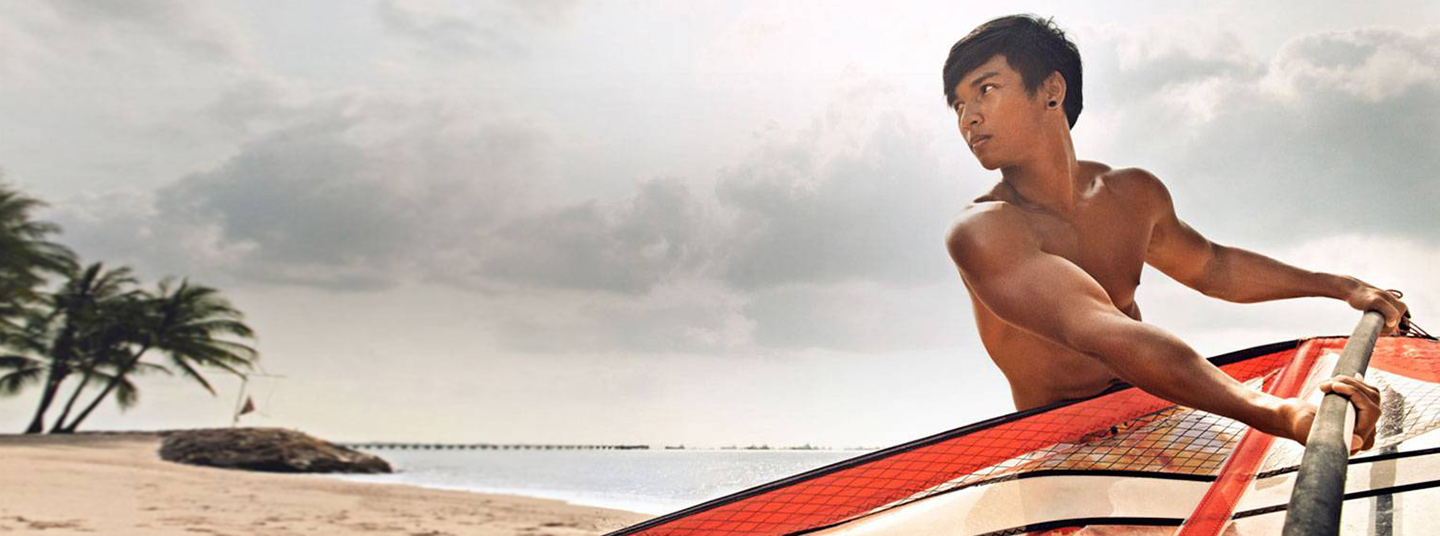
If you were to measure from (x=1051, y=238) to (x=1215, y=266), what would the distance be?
392 mm

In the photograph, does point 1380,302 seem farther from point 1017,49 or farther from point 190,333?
point 190,333

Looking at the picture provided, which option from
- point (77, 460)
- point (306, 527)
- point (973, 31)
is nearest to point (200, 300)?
point (77, 460)

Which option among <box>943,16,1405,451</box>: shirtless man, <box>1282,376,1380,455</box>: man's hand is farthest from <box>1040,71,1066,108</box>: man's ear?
<box>1282,376,1380,455</box>: man's hand

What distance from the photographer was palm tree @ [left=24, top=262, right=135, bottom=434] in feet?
47.8

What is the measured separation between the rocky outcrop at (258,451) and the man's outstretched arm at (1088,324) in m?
13.1

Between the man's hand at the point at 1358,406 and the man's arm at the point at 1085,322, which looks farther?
the man's arm at the point at 1085,322

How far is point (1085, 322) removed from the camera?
30.0 inches

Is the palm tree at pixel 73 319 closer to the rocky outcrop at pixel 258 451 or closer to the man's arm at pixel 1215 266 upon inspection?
the rocky outcrop at pixel 258 451

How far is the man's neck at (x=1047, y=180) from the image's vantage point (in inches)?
40.6

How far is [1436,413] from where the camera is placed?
0.78 meters

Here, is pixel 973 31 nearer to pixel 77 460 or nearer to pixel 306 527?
pixel 306 527

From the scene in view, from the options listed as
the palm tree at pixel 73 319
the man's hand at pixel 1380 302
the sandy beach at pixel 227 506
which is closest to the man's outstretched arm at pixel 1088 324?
the man's hand at pixel 1380 302

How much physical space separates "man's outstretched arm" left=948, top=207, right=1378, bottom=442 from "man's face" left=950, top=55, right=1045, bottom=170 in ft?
0.41

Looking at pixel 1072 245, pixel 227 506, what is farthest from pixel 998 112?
pixel 227 506
